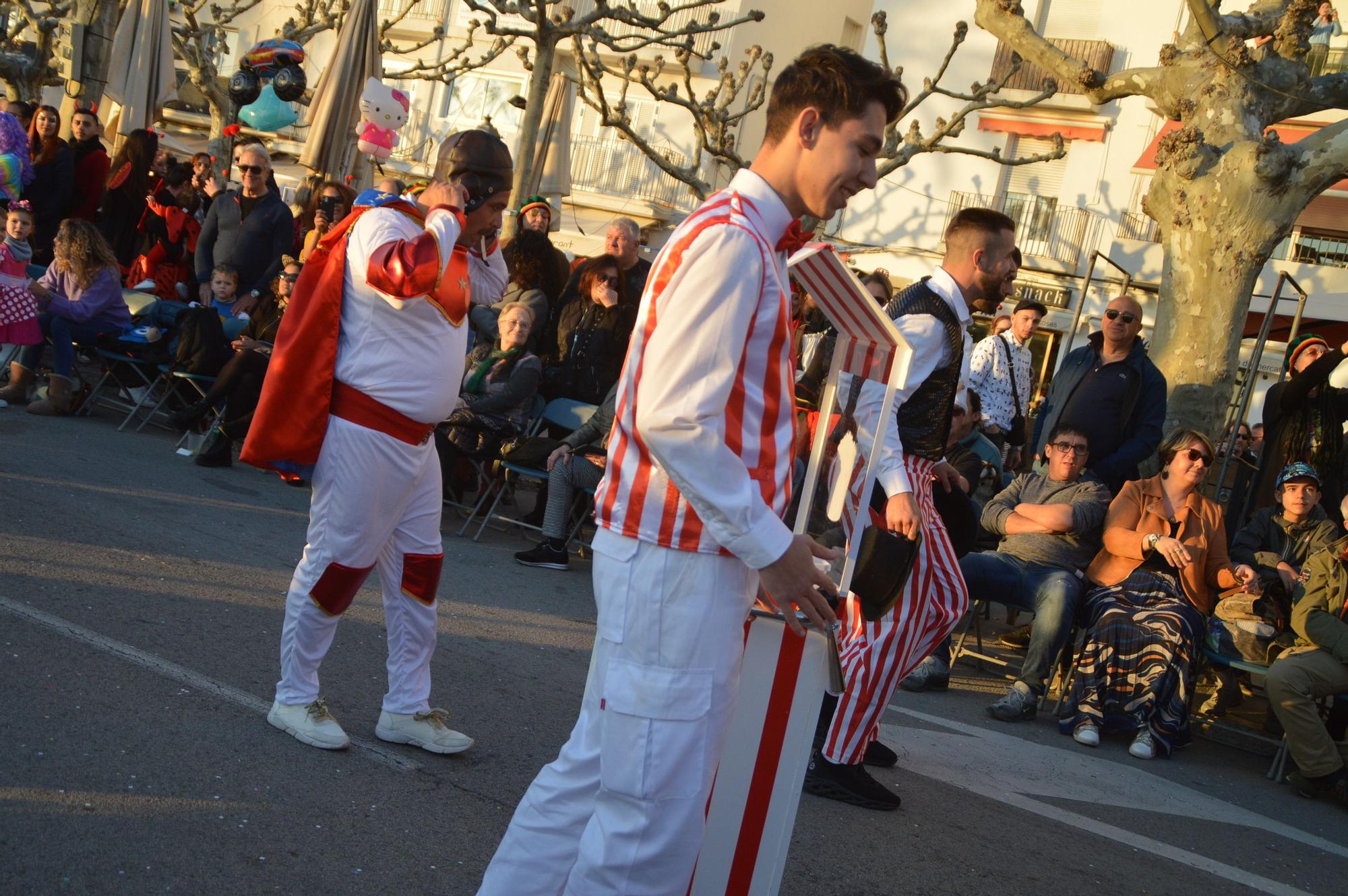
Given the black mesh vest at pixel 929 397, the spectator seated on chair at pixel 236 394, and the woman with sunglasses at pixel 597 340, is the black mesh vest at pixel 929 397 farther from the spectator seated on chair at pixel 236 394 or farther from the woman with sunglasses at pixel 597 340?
the spectator seated on chair at pixel 236 394

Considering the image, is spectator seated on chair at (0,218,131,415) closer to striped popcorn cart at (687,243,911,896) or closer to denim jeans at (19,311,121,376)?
denim jeans at (19,311,121,376)

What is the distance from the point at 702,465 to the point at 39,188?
12.5 meters

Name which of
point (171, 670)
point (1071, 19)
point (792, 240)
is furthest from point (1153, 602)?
point (1071, 19)

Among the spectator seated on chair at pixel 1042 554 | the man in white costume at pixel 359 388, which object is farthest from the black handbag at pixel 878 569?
the spectator seated on chair at pixel 1042 554

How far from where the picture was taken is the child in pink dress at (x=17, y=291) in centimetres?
987

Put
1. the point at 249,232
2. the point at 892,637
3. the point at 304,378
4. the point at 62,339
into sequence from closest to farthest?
1. the point at 304,378
2. the point at 892,637
3. the point at 62,339
4. the point at 249,232

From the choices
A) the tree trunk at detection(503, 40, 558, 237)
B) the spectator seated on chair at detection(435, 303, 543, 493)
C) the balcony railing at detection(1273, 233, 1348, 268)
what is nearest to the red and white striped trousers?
the spectator seated on chair at detection(435, 303, 543, 493)

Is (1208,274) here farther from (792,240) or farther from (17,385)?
(17,385)

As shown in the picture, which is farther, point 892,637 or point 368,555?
point 892,637

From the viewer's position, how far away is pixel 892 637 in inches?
185

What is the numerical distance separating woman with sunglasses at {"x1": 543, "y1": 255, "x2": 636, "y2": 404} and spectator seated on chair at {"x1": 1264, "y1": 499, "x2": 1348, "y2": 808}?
16.0ft

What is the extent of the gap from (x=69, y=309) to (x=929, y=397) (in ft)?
26.4

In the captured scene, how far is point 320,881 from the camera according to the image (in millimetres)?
3283

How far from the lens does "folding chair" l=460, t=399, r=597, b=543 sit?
8891mm
